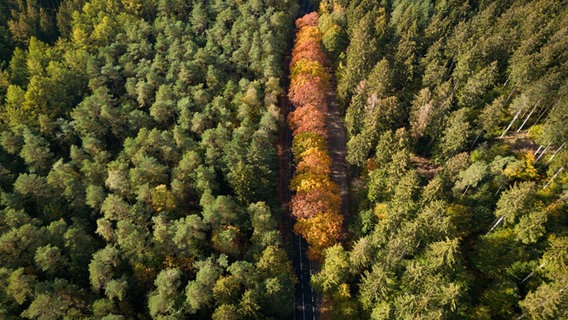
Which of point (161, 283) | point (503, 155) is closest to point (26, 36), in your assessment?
point (161, 283)

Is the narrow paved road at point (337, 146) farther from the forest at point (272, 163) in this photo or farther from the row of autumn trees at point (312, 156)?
the row of autumn trees at point (312, 156)

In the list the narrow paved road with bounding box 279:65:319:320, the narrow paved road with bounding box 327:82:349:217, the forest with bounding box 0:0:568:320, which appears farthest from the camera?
the narrow paved road with bounding box 327:82:349:217

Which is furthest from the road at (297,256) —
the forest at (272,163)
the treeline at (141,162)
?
the treeline at (141,162)

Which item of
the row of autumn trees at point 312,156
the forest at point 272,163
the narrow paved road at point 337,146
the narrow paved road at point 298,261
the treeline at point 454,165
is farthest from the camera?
the narrow paved road at point 337,146

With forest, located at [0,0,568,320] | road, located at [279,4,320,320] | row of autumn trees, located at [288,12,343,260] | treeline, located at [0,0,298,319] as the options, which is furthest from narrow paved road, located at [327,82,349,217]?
treeline, located at [0,0,298,319]

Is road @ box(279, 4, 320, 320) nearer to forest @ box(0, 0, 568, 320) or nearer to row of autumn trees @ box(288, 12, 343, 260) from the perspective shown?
forest @ box(0, 0, 568, 320)

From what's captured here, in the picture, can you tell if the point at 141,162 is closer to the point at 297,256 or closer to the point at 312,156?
the point at 312,156
